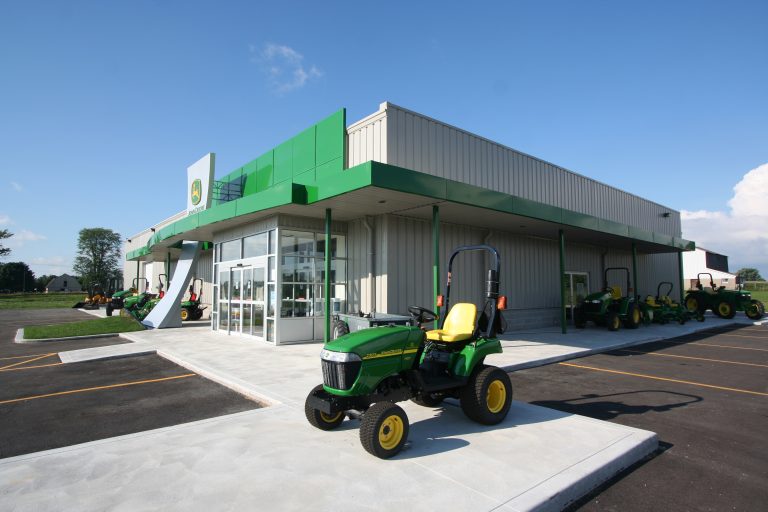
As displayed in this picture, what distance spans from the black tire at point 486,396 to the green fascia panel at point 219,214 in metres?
8.39

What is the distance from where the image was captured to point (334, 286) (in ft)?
36.8

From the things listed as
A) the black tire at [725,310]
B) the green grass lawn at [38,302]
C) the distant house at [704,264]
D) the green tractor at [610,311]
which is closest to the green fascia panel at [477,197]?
the green tractor at [610,311]

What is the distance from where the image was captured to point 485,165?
12.0 meters

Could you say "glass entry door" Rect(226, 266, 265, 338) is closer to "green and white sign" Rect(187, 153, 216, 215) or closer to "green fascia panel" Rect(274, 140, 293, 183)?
"green fascia panel" Rect(274, 140, 293, 183)

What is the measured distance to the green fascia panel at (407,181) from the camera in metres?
7.29

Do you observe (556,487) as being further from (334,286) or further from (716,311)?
(716,311)

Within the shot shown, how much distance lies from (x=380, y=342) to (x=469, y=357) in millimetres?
1083

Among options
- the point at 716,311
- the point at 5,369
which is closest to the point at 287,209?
the point at 5,369

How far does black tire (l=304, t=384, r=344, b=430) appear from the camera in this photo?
4.00 metres

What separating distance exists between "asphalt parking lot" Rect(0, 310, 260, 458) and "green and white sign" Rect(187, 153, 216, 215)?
753 centimetres

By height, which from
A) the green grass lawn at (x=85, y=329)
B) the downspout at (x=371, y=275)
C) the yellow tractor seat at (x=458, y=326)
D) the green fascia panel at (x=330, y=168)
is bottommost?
the green grass lawn at (x=85, y=329)

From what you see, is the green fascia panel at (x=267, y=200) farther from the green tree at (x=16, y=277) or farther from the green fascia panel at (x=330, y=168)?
the green tree at (x=16, y=277)

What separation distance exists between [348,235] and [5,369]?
7.65 meters

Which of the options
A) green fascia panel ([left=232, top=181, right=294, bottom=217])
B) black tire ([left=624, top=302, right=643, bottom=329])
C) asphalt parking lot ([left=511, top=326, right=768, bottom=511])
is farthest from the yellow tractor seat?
black tire ([left=624, top=302, right=643, bottom=329])
